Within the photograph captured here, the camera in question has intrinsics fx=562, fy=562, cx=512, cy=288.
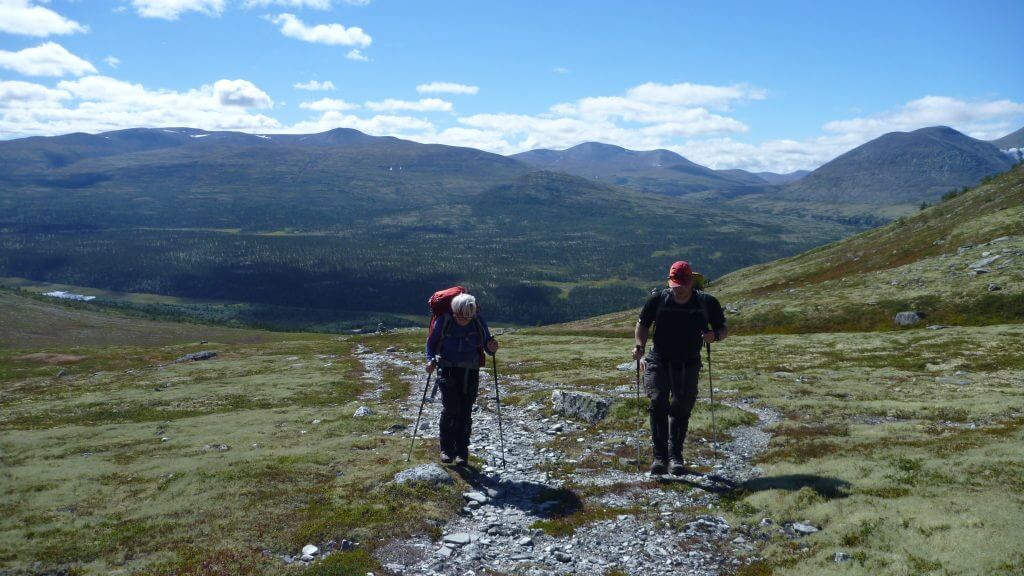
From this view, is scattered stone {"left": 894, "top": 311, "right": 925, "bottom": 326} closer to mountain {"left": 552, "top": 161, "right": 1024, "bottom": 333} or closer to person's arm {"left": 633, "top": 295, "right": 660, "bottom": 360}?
mountain {"left": 552, "top": 161, "right": 1024, "bottom": 333}

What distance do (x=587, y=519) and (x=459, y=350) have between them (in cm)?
557

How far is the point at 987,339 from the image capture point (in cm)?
5069

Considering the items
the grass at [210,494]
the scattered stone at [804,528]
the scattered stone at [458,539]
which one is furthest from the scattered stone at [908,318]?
the scattered stone at [458,539]

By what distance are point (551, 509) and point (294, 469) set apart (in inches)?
332

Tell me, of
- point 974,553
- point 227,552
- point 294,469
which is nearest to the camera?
point 974,553

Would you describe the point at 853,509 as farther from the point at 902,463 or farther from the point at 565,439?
the point at 565,439

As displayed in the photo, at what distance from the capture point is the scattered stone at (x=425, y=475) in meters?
15.1

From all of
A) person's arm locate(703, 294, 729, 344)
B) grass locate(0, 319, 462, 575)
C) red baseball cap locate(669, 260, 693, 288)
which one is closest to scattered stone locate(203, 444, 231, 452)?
grass locate(0, 319, 462, 575)

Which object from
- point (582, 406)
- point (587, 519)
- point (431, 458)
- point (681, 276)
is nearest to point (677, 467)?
point (587, 519)

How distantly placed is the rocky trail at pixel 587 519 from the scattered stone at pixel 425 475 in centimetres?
6

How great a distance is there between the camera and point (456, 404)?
641 inches

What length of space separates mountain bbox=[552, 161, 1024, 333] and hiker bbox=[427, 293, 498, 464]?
71.5m

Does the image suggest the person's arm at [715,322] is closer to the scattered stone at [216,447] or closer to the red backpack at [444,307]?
the red backpack at [444,307]

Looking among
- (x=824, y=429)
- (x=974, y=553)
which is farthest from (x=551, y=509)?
(x=824, y=429)
